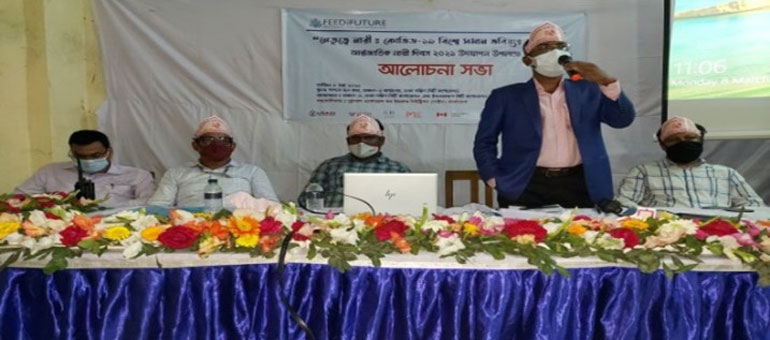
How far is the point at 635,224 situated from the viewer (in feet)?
4.67

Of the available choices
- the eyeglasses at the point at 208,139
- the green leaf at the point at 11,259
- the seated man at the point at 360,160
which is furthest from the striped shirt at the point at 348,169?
the green leaf at the point at 11,259

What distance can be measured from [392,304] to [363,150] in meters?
1.85

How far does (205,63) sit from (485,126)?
2.06 m

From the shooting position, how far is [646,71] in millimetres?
3717

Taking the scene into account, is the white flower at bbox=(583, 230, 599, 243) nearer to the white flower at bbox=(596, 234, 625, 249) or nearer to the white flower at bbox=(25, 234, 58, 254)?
the white flower at bbox=(596, 234, 625, 249)

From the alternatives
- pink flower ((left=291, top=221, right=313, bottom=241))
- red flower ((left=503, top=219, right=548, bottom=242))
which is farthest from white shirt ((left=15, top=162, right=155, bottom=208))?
red flower ((left=503, top=219, right=548, bottom=242))

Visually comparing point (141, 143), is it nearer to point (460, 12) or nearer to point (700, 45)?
point (460, 12)

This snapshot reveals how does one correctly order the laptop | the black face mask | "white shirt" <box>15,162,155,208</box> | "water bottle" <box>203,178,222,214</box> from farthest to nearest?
"white shirt" <box>15,162,155,208</box>, the black face mask, "water bottle" <box>203,178,222,214</box>, the laptop

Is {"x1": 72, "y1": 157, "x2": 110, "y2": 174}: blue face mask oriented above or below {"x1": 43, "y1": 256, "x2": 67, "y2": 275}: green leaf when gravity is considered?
above

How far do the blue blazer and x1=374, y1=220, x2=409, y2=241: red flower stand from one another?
120 cm

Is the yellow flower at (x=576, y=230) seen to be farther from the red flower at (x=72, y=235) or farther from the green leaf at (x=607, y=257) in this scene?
the red flower at (x=72, y=235)

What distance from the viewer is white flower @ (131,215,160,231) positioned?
1426mm

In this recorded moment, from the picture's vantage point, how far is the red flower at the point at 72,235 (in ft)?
4.39

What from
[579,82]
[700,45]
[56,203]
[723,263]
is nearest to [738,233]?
[723,263]
